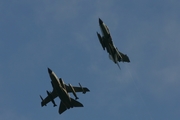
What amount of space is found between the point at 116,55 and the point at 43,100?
1941 centimetres

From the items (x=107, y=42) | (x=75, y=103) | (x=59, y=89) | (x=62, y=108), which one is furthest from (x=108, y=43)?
(x=62, y=108)

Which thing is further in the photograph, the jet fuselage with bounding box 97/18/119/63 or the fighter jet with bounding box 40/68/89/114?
the jet fuselage with bounding box 97/18/119/63

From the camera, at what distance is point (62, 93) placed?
3602 inches

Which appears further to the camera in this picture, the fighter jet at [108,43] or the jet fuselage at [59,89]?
the fighter jet at [108,43]

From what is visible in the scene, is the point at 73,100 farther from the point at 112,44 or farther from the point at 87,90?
the point at 112,44

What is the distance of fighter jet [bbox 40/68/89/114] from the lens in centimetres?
9019

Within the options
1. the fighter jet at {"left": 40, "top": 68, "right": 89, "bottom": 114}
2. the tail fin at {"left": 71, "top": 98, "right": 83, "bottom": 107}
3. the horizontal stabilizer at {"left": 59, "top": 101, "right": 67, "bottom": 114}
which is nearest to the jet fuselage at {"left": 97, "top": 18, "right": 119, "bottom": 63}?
the fighter jet at {"left": 40, "top": 68, "right": 89, "bottom": 114}

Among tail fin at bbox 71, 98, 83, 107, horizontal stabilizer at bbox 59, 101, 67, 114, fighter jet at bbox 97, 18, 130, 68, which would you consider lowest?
tail fin at bbox 71, 98, 83, 107

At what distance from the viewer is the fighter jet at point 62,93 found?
3551 inches

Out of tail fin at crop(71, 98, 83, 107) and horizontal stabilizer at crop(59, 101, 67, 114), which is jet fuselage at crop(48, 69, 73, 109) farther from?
horizontal stabilizer at crop(59, 101, 67, 114)

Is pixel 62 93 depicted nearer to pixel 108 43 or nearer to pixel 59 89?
pixel 59 89

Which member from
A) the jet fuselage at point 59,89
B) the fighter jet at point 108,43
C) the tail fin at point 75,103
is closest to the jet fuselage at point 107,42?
the fighter jet at point 108,43

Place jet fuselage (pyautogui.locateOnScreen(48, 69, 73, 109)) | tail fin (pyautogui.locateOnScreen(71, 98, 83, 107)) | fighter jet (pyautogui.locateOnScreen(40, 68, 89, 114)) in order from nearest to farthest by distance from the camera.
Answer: jet fuselage (pyautogui.locateOnScreen(48, 69, 73, 109)) < fighter jet (pyautogui.locateOnScreen(40, 68, 89, 114)) < tail fin (pyautogui.locateOnScreen(71, 98, 83, 107))

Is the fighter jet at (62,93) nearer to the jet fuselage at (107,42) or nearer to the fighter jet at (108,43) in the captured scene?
the fighter jet at (108,43)
